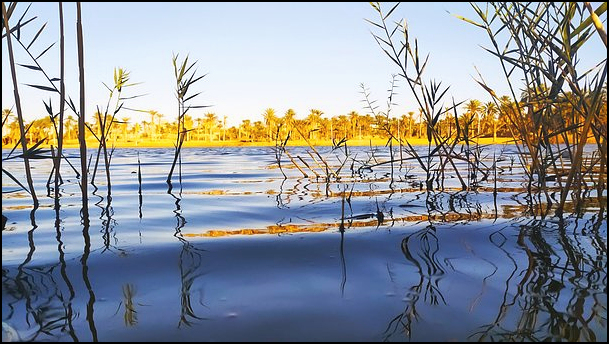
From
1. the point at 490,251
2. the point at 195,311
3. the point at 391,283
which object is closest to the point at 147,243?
the point at 195,311

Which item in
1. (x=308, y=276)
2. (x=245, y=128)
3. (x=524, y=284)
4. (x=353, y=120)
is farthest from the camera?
(x=245, y=128)

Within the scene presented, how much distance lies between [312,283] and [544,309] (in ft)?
2.28

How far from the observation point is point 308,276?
63.1 inches

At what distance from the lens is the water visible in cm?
115

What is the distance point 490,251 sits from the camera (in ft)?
6.28

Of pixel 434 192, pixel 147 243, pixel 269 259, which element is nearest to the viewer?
pixel 269 259

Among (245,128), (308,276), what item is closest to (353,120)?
(245,128)

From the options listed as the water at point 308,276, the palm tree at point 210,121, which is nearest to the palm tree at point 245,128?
the palm tree at point 210,121

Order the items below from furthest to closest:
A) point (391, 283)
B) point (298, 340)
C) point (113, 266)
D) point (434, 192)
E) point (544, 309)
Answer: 1. point (434, 192)
2. point (113, 266)
3. point (391, 283)
4. point (544, 309)
5. point (298, 340)

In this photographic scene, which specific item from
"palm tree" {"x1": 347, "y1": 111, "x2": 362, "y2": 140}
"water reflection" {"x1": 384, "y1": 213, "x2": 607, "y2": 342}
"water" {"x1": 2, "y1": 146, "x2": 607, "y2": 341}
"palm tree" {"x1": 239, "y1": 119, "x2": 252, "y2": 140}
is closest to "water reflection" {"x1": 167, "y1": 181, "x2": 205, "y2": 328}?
"water" {"x1": 2, "y1": 146, "x2": 607, "y2": 341}

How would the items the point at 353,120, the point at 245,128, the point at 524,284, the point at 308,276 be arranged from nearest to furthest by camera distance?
1. the point at 524,284
2. the point at 308,276
3. the point at 353,120
4. the point at 245,128

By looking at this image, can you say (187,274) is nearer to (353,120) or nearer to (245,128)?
(353,120)

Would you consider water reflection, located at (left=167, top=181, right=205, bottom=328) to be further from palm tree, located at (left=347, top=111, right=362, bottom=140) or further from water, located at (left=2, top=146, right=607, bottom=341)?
palm tree, located at (left=347, top=111, right=362, bottom=140)

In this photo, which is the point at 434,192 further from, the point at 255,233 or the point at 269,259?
the point at 269,259
